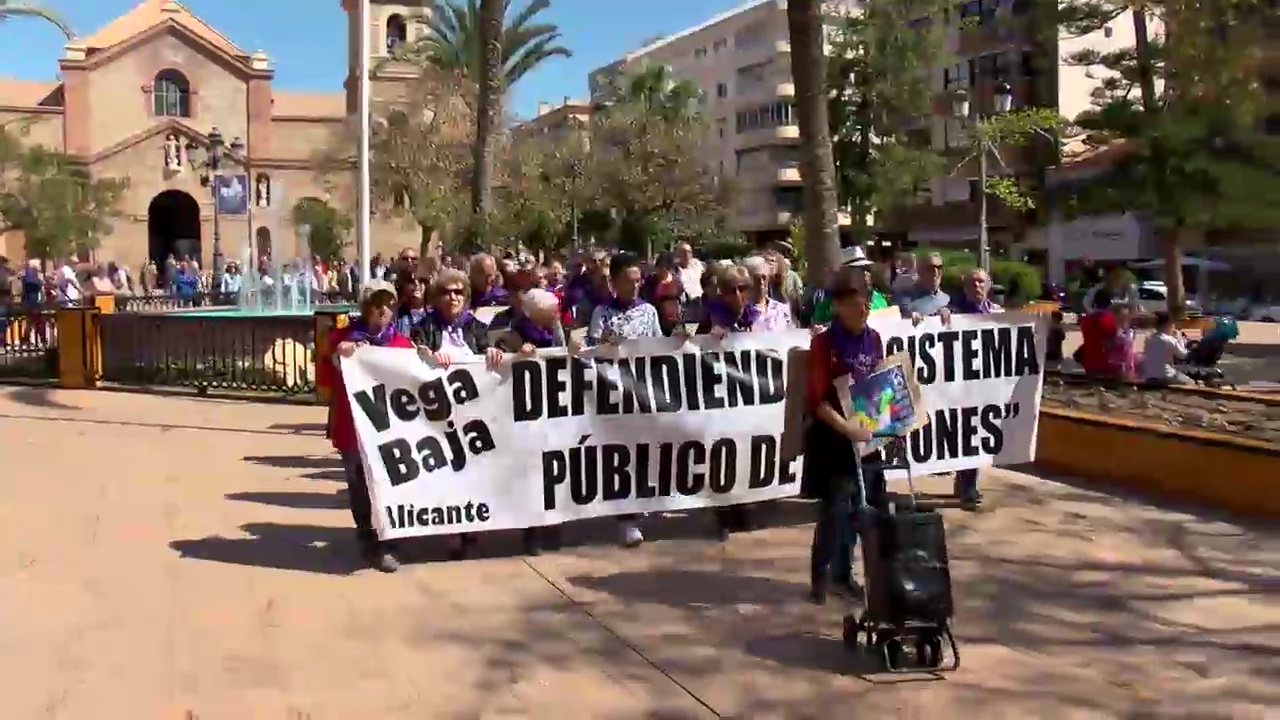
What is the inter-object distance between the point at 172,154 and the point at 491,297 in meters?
62.1

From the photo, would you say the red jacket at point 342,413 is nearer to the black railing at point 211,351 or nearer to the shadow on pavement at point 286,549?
the shadow on pavement at point 286,549

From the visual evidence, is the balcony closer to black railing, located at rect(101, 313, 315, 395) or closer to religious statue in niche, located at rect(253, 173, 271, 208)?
religious statue in niche, located at rect(253, 173, 271, 208)

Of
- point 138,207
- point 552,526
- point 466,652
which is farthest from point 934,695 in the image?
point 138,207

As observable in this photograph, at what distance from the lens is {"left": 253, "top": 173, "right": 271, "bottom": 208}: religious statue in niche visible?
6919 centimetres

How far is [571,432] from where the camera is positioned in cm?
811

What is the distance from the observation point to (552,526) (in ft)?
28.0

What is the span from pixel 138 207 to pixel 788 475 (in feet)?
209

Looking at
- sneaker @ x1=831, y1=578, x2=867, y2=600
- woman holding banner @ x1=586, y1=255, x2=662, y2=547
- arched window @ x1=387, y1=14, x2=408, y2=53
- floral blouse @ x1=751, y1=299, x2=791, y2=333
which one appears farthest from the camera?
arched window @ x1=387, y1=14, x2=408, y2=53

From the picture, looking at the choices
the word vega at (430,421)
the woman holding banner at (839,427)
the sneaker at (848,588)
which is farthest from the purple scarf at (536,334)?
the sneaker at (848,588)

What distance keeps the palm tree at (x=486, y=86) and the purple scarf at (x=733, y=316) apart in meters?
11.8

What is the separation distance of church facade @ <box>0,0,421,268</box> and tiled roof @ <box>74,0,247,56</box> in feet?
0.42

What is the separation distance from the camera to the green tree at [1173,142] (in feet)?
84.7

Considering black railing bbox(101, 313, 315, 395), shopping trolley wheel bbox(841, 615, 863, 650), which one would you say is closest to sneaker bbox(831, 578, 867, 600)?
shopping trolley wheel bbox(841, 615, 863, 650)

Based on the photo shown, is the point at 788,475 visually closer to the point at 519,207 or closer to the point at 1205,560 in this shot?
the point at 1205,560
